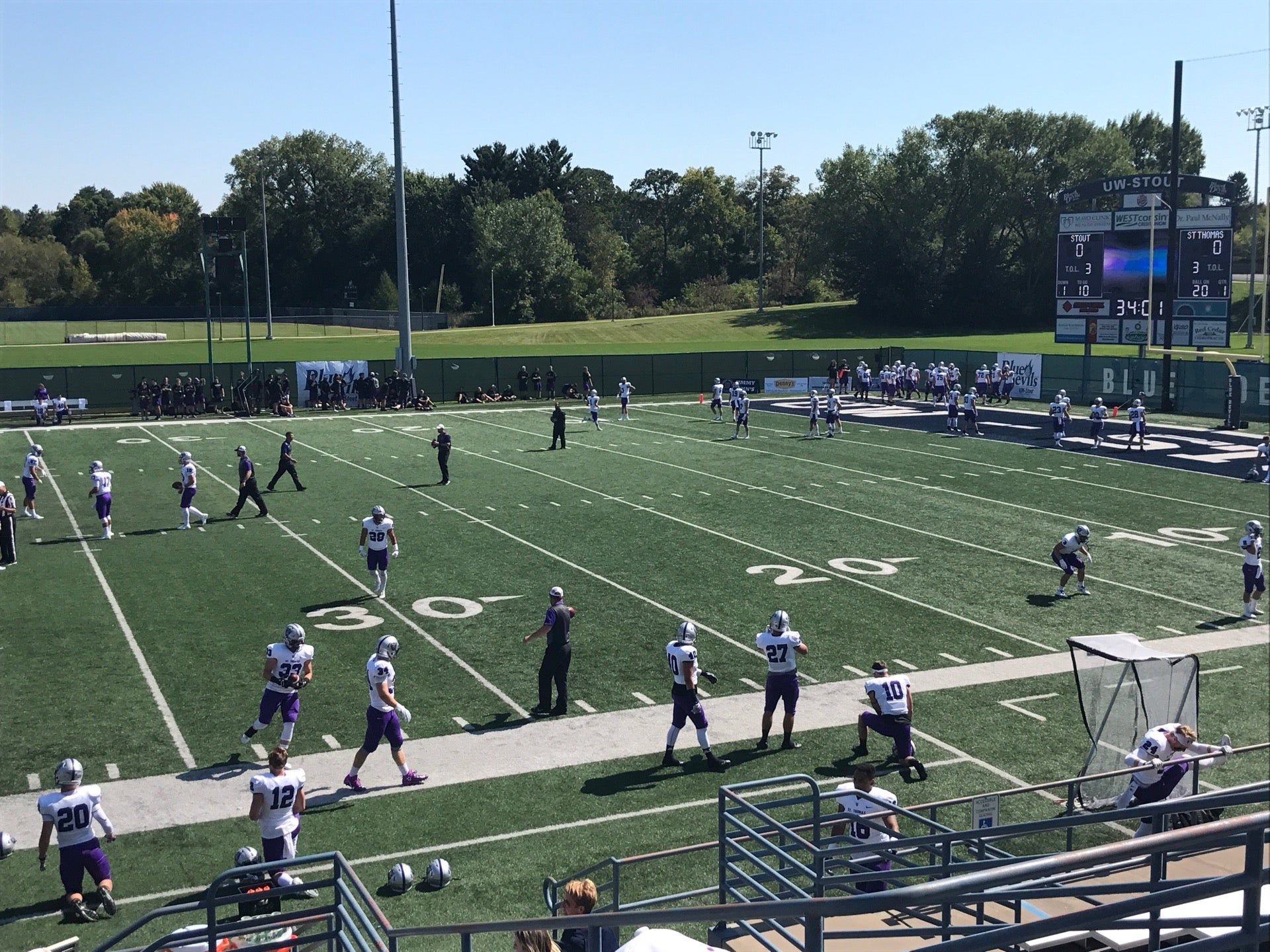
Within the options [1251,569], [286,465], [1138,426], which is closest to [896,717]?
[1251,569]

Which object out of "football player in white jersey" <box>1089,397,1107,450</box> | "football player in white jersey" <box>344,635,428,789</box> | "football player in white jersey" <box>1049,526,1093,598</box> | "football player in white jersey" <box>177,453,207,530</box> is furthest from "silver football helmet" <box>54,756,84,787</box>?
"football player in white jersey" <box>1089,397,1107,450</box>

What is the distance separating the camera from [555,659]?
49.6 ft

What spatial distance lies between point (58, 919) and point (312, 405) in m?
44.4

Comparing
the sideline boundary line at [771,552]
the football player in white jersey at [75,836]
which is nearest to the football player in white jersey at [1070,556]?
the sideline boundary line at [771,552]

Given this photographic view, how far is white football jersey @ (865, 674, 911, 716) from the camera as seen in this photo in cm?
1341

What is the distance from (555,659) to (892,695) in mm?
4100

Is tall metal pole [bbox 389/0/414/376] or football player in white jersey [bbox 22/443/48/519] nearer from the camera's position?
football player in white jersey [bbox 22/443/48/519]

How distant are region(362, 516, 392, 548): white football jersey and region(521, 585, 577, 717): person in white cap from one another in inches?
211

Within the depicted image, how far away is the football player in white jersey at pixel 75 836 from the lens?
10164 mm

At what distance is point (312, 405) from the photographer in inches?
2092

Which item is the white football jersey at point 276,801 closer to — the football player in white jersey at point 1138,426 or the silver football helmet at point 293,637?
the silver football helmet at point 293,637

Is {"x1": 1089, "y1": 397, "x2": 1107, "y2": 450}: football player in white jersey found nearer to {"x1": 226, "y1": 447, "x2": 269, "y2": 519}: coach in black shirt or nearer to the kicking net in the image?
{"x1": 226, "y1": 447, "x2": 269, "y2": 519}: coach in black shirt

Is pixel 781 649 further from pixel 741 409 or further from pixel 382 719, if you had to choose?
pixel 741 409

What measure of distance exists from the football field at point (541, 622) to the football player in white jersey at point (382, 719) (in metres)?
0.20
